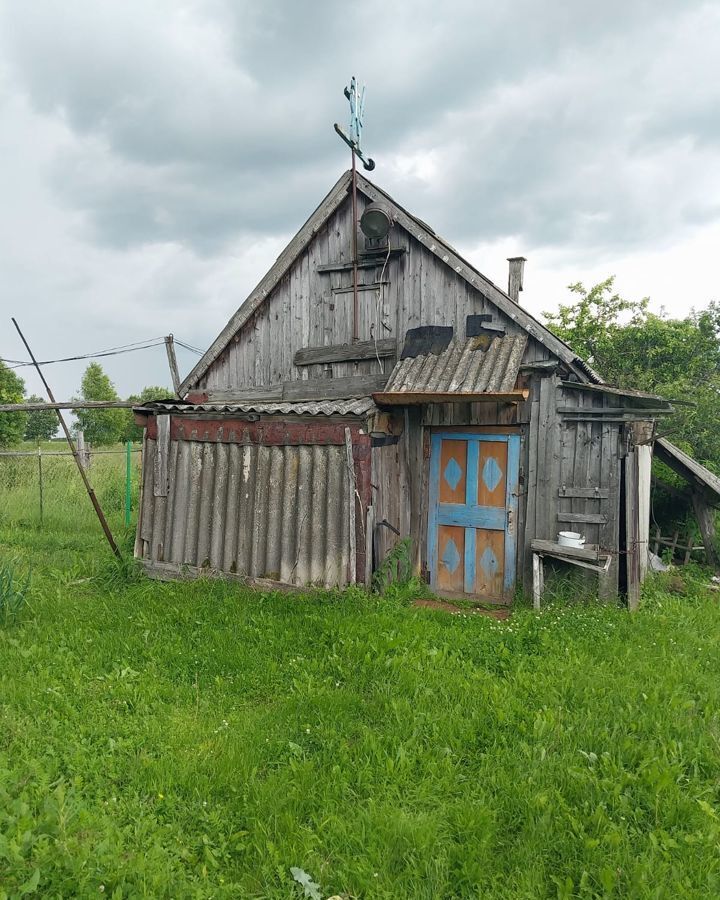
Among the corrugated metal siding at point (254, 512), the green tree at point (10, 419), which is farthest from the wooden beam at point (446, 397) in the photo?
the green tree at point (10, 419)

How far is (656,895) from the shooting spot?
2535mm

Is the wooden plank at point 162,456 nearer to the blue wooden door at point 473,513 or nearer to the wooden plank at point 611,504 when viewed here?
the blue wooden door at point 473,513

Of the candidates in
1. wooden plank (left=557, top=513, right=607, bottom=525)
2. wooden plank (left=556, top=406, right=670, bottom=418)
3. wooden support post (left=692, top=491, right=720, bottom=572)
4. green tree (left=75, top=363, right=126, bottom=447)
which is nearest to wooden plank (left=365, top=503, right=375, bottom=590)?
wooden plank (left=557, top=513, right=607, bottom=525)

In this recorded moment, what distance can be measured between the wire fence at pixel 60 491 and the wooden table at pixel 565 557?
28.6 feet

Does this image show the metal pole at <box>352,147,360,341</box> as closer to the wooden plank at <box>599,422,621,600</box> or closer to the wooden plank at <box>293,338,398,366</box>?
the wooden plank at <box>293,338,398,366</box>

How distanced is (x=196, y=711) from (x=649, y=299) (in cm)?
1754

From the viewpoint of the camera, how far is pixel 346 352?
8430 millimetres

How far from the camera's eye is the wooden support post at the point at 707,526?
8500 mm

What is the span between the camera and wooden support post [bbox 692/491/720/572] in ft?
27.9

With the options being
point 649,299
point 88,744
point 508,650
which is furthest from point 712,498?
point 649,299

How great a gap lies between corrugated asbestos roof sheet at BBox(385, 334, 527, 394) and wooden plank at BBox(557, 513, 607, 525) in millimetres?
1848

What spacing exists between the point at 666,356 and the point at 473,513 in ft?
34.9

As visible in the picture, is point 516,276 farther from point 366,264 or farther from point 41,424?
point 41,424

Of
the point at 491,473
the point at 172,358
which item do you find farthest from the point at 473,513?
the point at 172,358
